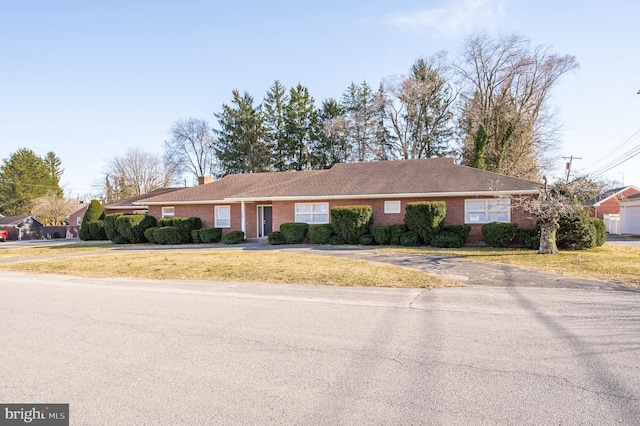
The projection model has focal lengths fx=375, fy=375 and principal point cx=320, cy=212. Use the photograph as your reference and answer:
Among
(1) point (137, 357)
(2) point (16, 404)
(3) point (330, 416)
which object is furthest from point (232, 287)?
(3) point (330, 416)

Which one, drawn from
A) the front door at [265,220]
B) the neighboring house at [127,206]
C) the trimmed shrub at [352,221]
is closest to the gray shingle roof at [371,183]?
the trimmed shrub at [352,221]

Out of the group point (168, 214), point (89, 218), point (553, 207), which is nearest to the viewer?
point (553, 207)

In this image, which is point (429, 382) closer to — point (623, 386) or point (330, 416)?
point (330, 416)

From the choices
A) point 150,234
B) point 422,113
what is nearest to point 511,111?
point 422,113

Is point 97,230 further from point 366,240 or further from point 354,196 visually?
point 366,240

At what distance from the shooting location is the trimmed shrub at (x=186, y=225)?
2359 cm

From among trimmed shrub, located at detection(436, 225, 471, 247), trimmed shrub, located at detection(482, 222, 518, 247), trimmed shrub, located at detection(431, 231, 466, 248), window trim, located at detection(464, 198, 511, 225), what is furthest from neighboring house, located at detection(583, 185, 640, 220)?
trimmed shrub, located at detection(431, 231, 466, 248)

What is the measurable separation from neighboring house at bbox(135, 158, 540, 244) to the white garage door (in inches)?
687

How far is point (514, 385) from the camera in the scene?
3529 mm

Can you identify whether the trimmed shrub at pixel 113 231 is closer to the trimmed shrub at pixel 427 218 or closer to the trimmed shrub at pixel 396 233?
the trimmed shrub at pixel 396 233

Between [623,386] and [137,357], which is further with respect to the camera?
[137,357]

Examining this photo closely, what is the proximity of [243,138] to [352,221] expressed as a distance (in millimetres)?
27864

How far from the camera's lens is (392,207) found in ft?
67.3

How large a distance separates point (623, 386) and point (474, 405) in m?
1.52
